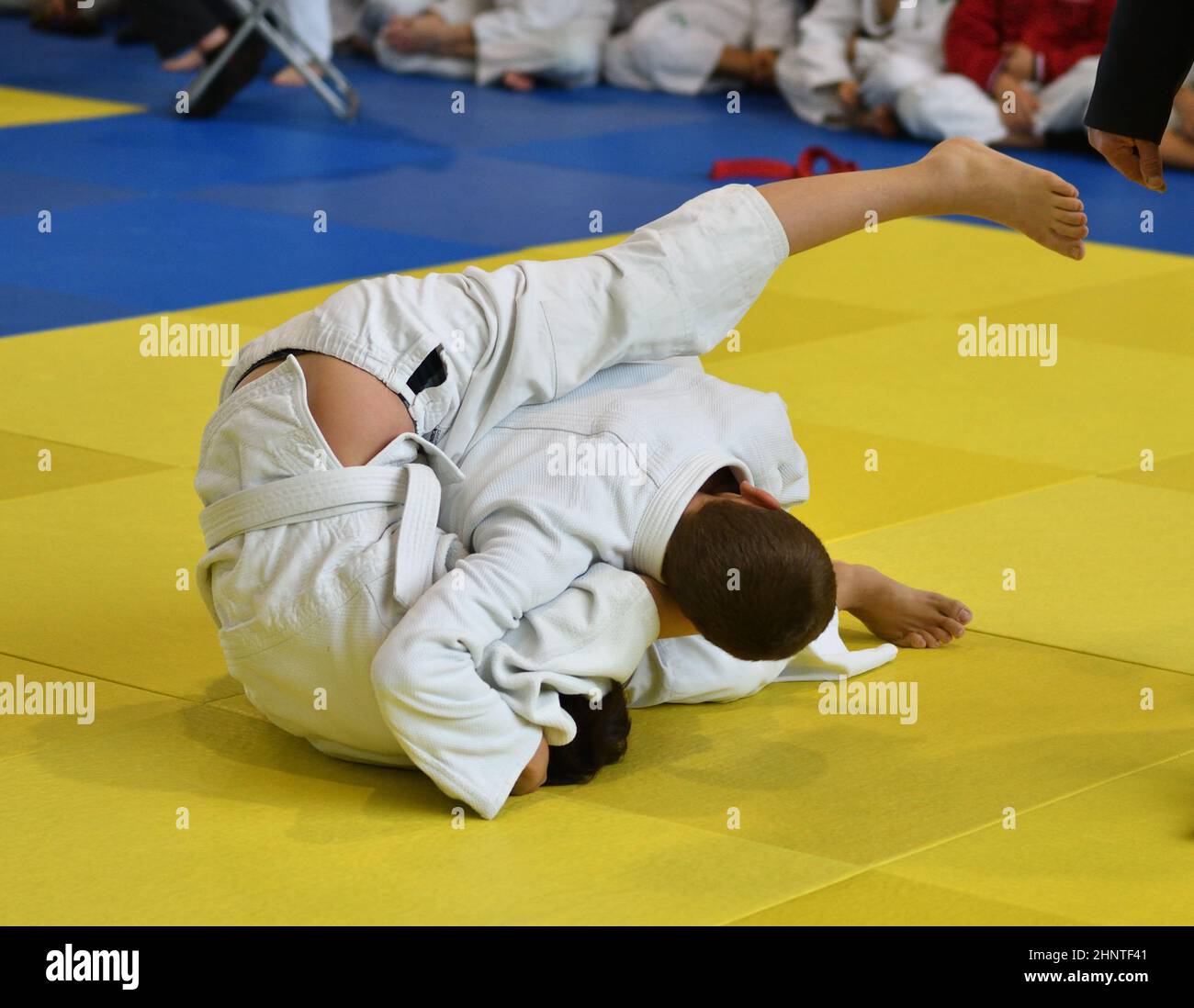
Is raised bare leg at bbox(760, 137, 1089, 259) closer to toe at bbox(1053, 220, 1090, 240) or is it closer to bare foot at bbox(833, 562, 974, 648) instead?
toe at bbox(1053, 220, 1090, 240)

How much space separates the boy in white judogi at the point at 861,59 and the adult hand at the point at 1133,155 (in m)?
6.89

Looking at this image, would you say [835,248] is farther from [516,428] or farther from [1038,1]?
[516,428]

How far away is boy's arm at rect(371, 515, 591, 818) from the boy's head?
0.20m

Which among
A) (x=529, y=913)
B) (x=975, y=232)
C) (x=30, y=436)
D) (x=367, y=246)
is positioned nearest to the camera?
(x=529, y=913)

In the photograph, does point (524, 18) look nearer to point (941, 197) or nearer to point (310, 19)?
point (310, 19)

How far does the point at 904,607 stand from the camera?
11.9ft

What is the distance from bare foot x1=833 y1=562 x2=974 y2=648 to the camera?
363cm

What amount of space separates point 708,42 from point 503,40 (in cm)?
127

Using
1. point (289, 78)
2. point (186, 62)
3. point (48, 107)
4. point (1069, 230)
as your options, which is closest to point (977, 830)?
point (1069, 230)

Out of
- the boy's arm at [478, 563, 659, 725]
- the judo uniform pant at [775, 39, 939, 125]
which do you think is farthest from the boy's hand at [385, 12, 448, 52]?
the boy's arm at [478, 563, 659, 725]

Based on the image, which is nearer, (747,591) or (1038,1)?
(747,591)

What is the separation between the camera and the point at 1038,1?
9.90 metres

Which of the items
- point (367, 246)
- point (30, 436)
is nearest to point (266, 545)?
point (30, 436)

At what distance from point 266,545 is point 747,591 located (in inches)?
30.3
